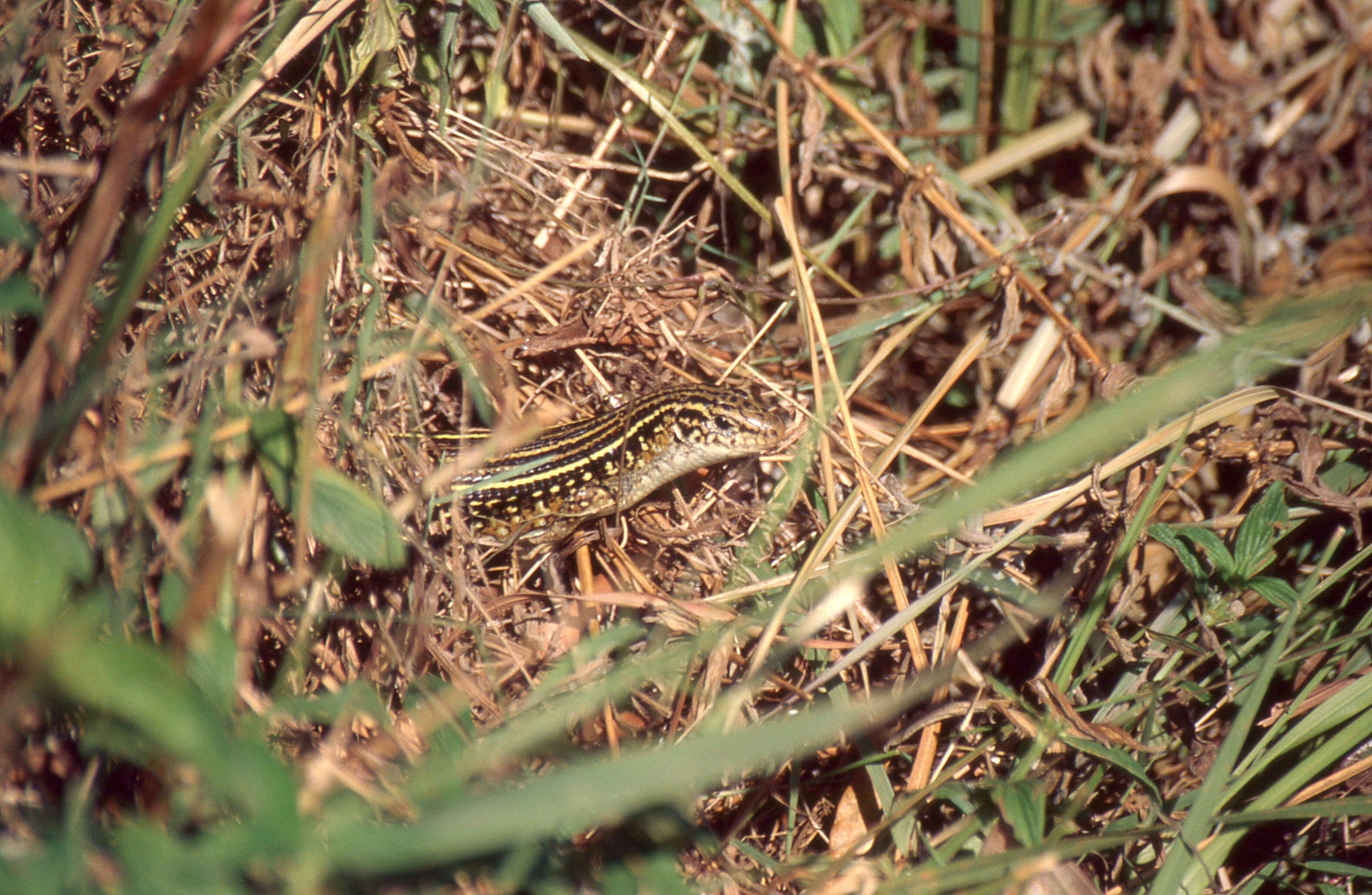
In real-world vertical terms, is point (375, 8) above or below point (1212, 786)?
above

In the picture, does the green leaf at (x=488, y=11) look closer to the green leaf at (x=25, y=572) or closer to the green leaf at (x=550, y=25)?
the green leaf at (x=550, y=25)

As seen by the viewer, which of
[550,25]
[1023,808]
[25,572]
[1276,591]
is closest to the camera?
[25,572]

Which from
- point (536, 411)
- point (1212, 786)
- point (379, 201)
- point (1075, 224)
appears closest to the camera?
point (1212, 786)

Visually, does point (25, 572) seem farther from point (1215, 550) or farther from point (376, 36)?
point (1215, 550)

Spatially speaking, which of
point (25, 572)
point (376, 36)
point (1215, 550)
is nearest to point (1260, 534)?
point (1215, 550)

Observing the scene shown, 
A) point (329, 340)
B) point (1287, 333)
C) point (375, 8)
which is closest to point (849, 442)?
point (1287, 333)

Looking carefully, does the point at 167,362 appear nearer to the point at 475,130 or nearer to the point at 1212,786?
the point at 475,130

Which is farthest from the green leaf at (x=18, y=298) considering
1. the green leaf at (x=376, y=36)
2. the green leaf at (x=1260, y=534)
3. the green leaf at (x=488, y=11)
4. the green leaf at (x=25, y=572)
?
the green leaf at (x=1260, y=534)

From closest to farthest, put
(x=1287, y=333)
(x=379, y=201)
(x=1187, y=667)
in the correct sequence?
1. (x=1287, y=333)
2. (x=1187, y=667)
3. (x=379, y=201)

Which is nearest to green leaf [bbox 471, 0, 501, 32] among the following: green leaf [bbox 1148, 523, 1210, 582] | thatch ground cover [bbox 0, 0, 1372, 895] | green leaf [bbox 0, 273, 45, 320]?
thatch ground cover [bbox 0, 0, 1372, 895]
